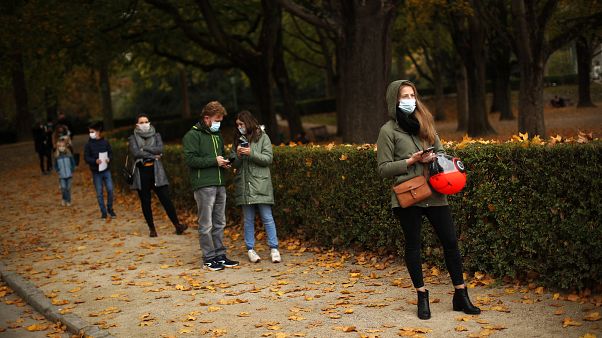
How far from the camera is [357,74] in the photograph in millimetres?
15891

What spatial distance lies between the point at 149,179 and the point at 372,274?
5.03 meters

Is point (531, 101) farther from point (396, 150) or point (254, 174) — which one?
point (396, 150)

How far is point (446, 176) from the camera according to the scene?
250 inches

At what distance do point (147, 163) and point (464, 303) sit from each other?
694cm

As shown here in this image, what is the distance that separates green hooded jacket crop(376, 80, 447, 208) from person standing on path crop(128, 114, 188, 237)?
6244mm

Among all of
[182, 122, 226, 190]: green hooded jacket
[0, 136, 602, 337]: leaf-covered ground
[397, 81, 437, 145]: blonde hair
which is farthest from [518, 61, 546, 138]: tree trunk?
[397, 81, 437, 145]: blonde hair

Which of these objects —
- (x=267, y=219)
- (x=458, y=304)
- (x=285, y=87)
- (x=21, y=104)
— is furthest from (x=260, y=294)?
(x=21, y=104)

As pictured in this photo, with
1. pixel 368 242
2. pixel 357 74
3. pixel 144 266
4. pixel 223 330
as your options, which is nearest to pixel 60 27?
pixel 357 74

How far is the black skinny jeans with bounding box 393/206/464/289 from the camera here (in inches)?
257

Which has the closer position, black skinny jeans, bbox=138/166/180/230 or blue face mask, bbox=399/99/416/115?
blue face mask, bbox=399/99/416/115

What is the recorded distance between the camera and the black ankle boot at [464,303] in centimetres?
653

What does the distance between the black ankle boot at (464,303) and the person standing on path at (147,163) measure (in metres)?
6.57

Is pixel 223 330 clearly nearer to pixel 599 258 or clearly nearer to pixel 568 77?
pixel 599 258

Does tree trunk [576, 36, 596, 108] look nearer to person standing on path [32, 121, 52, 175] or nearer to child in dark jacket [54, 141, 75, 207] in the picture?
person standing on path [32, 121, 52, 175]
